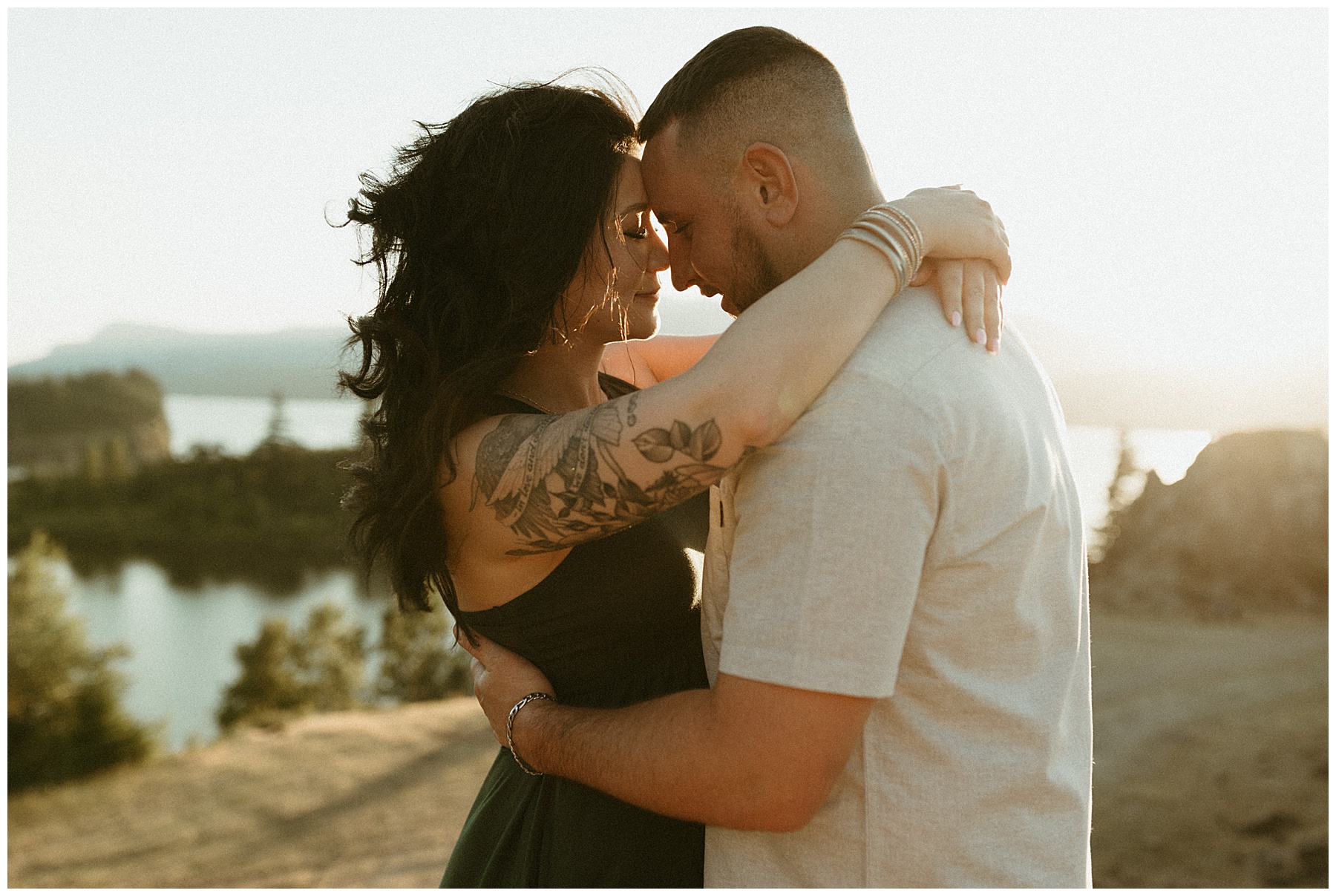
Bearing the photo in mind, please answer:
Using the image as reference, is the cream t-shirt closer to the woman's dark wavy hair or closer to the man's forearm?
the man's forearm

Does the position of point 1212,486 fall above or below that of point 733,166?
below

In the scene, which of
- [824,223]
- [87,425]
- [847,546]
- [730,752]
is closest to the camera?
[847,546]

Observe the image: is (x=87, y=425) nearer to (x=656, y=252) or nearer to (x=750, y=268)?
(x=656, y=252)

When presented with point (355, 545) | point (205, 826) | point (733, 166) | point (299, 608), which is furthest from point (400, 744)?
point (299, 608)

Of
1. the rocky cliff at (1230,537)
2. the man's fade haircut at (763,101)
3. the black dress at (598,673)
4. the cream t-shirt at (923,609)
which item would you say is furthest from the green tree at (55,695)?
the cream t-shirt at (923,609)

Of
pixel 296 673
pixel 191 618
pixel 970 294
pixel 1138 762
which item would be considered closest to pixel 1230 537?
pixel 1138 762

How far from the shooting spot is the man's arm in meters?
1.47

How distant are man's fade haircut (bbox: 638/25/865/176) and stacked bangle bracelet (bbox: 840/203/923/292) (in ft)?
1.23

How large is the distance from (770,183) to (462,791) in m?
10.4

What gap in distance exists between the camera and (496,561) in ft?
6.52

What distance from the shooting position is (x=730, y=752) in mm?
1506

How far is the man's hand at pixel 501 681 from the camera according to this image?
205 centimetres

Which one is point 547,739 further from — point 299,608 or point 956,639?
point 299,608

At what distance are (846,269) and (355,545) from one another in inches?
55.9
